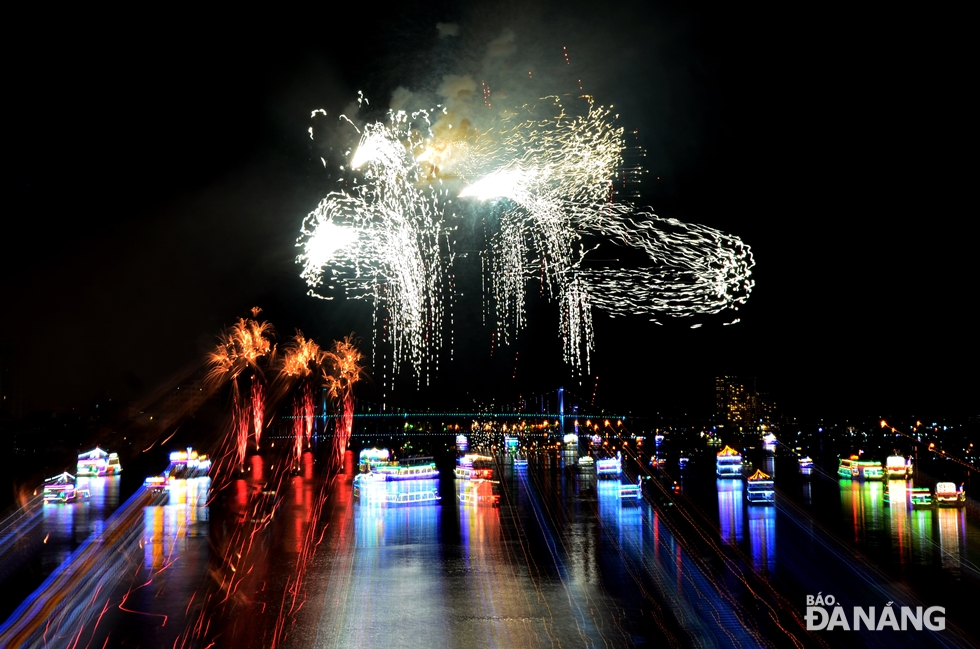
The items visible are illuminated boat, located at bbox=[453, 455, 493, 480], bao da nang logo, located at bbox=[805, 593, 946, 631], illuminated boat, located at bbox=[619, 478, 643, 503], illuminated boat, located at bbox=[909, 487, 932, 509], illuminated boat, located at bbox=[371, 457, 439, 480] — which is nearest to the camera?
bao da nang logo, located at bbox=[805, 593, 946, 631]

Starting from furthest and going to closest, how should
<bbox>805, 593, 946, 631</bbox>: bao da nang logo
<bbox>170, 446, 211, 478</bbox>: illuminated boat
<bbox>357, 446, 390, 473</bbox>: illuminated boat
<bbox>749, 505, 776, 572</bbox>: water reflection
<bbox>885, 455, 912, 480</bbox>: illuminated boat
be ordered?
<bbox>885, 455, 912, 480</bbox>: illuminated boat → <bbox>357, 446, 390, 473</bbox>: illuminated boat → <bbox>170, 446, 211, 478</bbox>: illuminated boat → <bbox>749, 505, 776, 572</bbox>: water reflection → <bbox>805, 593, 946, 631</bbox>: bao da nang logo

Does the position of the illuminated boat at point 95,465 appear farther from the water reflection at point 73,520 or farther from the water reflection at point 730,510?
the water reflection at point 730,510

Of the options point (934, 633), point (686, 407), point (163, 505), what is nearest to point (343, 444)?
point (163, 505)

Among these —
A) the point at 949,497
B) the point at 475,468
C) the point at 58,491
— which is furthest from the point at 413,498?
the point at 949,497

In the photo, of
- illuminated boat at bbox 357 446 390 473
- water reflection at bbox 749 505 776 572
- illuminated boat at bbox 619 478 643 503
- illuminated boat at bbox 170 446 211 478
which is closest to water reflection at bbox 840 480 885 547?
water reflection at bbox 749 505 776 572

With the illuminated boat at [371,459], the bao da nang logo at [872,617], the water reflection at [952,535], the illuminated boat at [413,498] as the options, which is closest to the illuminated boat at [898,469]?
the water reflection at [952,535]

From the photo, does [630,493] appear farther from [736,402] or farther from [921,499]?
[736,402]

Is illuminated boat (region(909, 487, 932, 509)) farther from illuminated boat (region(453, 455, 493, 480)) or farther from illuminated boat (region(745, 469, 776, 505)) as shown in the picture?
illuminated boat (region(453, 455, 493, 480))
